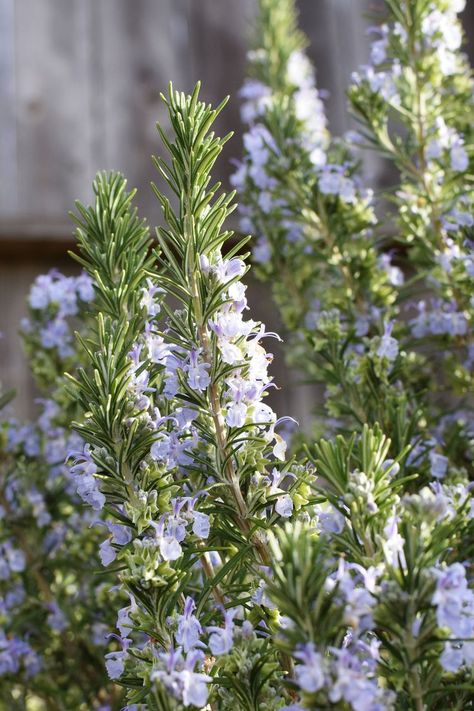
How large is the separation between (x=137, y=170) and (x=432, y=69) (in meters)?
1.14

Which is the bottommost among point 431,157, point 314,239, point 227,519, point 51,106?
point 227,519

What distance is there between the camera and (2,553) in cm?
154

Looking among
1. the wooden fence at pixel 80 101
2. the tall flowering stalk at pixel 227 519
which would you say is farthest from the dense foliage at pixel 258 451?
the wooden fence at pixel 80 101

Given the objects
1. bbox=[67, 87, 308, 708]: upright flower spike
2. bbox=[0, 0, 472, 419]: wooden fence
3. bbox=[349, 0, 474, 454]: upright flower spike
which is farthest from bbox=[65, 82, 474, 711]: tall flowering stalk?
bbox=[0, 0, 472, 419]: wooden fence

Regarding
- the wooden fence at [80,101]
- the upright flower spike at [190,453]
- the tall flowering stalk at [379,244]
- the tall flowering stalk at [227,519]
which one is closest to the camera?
the tall flowering stalk at [227,519]

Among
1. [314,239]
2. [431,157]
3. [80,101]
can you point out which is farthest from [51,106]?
[431,157]

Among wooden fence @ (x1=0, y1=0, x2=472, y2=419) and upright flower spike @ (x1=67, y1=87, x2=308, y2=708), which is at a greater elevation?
wooden fence @ (x1=0, y1=0, x2=472, y2=419)

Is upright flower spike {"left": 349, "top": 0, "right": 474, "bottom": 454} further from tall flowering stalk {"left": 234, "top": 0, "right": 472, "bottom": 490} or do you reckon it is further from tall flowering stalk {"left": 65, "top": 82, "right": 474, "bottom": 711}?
tall flowering stalk {"left": 65, "top": 82, "right": 474, "bottom": 711}

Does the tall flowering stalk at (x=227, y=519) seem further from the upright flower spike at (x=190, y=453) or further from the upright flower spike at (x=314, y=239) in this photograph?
the upright flower spike at (x=314, y=239)

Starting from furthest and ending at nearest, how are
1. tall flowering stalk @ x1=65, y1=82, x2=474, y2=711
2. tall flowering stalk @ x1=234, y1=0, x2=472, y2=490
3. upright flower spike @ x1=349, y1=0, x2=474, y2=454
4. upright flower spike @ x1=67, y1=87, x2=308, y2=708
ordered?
upright flower spike @ x1=349, y1=0, x2=474, y2=454 → tall flowering stalk @ x1=234, y1=0, x2=472, y2=490 → upright flower spike @ x1=67, y1=87, x2=308, y2=708 → tall flowering stalk @ x1=65, y1=82, x2=474, y2=711

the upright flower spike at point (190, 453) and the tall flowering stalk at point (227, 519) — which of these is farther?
the upright flower spike at point (190, 453)

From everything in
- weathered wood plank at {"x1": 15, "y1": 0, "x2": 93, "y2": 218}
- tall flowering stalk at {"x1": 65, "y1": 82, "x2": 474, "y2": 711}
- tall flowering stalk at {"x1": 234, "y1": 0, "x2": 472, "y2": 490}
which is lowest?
tall flowering stalk at {"x1": 65, "y1": 82, "x2": 474, "y2": 711}

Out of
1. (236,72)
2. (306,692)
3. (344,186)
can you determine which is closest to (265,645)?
(306,692)

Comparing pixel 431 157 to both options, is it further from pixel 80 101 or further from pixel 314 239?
pixel 80 101
